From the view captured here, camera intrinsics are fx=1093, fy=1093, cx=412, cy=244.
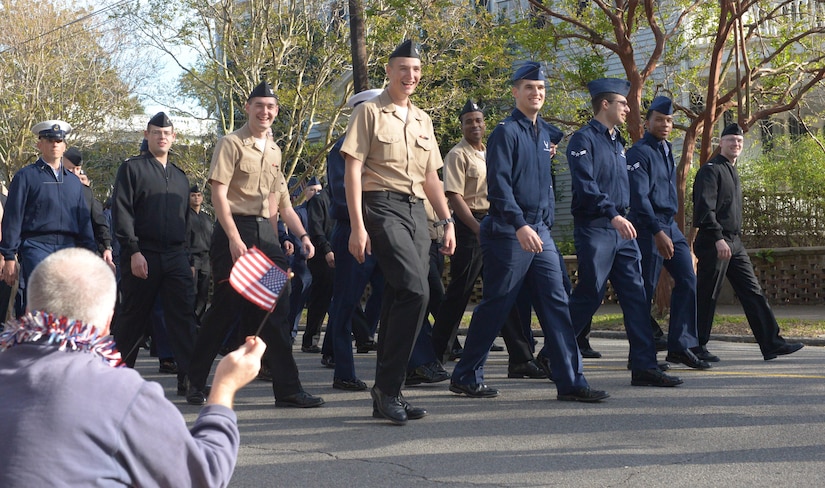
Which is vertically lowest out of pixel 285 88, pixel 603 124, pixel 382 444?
pixel 382 444

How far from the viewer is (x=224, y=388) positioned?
281 centimetres

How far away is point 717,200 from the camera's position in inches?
370

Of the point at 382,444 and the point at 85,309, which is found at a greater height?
the point at 85,309

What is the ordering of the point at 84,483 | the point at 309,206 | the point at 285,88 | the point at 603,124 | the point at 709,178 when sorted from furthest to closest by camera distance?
the point at 285,88, the point at 309,206, the point at 709,178, the point at 603,124, the point at 84,483

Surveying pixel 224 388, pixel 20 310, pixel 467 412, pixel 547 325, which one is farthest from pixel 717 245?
pixel 224 388

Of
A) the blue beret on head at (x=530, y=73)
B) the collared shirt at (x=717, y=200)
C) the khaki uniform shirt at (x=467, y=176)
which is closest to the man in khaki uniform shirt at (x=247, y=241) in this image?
the blue beret on head at (x=530, y=73)

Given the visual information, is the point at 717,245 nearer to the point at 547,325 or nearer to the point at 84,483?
the point at 547,325

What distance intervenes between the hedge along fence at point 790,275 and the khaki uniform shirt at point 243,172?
437 inches

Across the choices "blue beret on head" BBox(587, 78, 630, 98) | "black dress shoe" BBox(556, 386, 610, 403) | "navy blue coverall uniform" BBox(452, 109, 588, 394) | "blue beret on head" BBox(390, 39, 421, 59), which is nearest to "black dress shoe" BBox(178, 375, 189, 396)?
"navy blue coverall uniform" BBox(452, 109, 588, 394)

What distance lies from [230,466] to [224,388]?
21cm

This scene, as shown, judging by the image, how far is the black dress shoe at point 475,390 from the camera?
736 centimetres

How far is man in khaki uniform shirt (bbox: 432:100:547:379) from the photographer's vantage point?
28.4ft

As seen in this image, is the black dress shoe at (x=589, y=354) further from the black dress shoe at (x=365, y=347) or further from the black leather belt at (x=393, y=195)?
the black leather belt at (x=393, y=195)

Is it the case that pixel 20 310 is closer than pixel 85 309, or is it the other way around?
pixel 85 309
